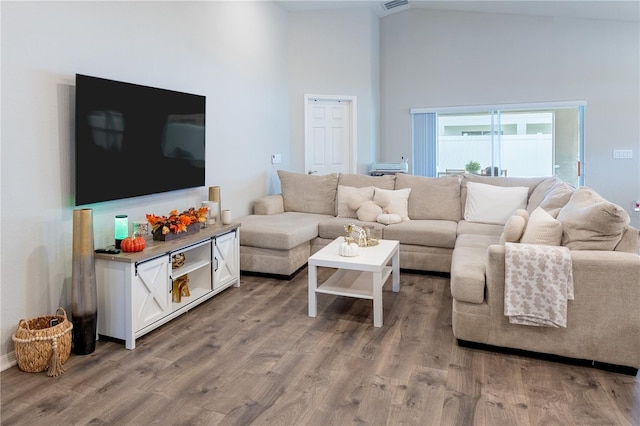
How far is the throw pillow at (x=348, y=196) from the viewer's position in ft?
15.9

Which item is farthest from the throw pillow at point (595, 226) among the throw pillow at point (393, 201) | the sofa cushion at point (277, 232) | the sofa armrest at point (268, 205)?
the sofa armrest at point (268, 205)

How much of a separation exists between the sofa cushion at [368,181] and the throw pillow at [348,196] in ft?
0.30

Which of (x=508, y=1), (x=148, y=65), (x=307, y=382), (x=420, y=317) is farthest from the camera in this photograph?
(x=508, y=1)

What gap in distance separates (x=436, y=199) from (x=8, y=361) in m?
4.00

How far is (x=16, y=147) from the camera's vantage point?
244 centimetres

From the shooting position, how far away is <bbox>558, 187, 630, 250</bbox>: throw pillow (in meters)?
2.34

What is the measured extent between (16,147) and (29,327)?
105 centimetres

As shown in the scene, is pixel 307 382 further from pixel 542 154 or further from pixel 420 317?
pixel 542 154

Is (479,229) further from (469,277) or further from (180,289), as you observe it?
(180,289)

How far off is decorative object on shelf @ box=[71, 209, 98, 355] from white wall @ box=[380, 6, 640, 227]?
5230mm

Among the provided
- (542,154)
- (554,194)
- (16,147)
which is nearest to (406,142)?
(542,154)

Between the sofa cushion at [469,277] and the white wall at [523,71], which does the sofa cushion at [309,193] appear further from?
the sofa cushion at [469,277]

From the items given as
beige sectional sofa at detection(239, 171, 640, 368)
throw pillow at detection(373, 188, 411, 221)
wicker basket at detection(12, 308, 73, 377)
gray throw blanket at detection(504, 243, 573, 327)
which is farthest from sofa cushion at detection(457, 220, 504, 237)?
wicker basket at detection(12, 308, 73, 377)

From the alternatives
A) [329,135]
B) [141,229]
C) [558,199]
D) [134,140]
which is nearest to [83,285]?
[141,229]
